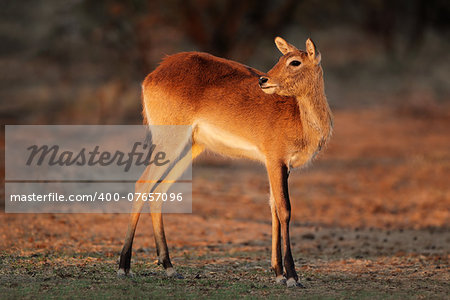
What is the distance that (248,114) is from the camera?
7.83 m

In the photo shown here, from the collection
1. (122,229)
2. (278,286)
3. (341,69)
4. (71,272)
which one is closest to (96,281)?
(71,272)

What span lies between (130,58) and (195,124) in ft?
45.5

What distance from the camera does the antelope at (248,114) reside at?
7.56 m

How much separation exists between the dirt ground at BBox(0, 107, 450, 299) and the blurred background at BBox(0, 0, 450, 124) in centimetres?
293

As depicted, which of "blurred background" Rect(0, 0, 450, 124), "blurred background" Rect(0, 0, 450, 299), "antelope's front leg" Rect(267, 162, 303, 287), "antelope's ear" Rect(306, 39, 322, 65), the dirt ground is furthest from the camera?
"blurred background" Rect(0, 0, 450, 124)

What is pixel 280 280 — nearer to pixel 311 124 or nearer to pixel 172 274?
pixel 172 274

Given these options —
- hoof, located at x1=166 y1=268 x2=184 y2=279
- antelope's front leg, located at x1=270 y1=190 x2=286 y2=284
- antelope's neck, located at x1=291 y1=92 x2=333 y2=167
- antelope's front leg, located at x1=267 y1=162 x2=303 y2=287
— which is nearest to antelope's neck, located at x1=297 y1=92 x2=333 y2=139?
antelope's neck, located at x1=291 y1=92 x2=333 y2=167

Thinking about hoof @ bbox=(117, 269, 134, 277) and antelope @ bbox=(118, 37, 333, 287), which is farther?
antelope @ bbox=(118, 37, 333, 287)

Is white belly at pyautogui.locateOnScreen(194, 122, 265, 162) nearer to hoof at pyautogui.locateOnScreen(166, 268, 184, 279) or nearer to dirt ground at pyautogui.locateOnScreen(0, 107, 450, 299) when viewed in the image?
dirt ground at pyautogui.locateOnScreen(0, 107, 450, 299)

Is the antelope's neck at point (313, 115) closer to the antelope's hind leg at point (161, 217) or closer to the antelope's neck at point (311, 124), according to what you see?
the antelope's neck at point (311, 124)

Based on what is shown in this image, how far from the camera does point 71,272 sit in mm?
7480

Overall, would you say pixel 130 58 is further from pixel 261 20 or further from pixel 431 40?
pixel 431 40

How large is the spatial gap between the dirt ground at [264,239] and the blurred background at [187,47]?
293cm

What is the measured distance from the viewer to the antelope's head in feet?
24.6
